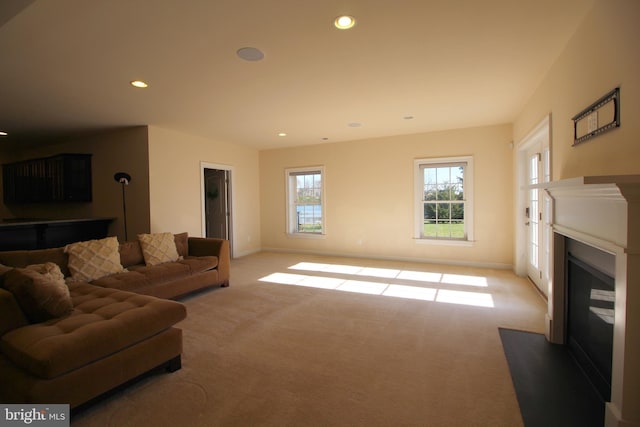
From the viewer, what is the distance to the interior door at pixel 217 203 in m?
6.58

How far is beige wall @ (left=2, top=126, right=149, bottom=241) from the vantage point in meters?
4.97

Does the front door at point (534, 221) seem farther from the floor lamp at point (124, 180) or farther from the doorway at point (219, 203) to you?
the floor lamp at point (124, 180)

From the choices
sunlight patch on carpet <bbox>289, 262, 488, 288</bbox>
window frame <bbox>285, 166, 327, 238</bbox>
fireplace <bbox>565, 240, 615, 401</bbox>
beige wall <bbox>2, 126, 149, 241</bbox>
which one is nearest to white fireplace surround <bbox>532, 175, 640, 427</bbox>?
fireplace <bbox>565, 240, 615, 401</bbox>

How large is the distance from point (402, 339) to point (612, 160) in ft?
6.53

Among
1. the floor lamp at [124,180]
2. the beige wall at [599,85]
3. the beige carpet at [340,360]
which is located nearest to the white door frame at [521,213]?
the beige carpet at [340,360]

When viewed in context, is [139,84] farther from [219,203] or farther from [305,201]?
[305,201]

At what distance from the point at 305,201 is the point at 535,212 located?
175 inches

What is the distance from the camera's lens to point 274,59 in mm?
2709

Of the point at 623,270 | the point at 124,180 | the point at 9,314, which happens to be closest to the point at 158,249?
the point at 124,180

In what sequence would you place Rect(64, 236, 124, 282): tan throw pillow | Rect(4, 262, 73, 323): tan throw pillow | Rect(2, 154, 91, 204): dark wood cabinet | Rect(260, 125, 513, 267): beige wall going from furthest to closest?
1. Rect(2, 154, 91, 204): dark wood cabinet
2. Rect(260, 125, 513, 267): beige wall
3. Rect(64, 236, 124, 282): tan throw pillow
4. Rect(4, 262, 73, 323): tan throw pillow

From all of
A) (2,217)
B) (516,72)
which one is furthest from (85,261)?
(2,217)

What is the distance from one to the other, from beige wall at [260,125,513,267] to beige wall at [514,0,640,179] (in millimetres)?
2319

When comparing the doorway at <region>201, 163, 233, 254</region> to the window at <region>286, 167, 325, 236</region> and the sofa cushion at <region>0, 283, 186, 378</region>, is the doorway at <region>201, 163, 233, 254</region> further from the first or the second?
the sofa cushion at <region>0, 283, 186, 378</region>

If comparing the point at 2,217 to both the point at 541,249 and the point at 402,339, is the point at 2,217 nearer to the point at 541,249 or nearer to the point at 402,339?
the point at 402,339
